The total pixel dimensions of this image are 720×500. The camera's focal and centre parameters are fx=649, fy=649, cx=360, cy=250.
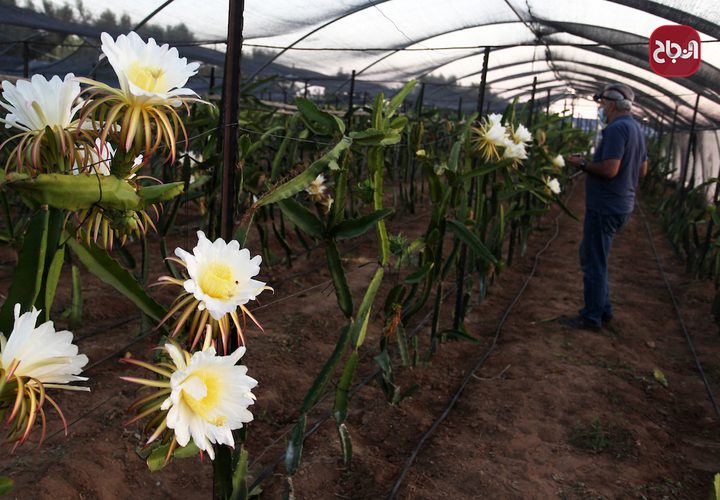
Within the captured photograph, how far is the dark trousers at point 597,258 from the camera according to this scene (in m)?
2.73

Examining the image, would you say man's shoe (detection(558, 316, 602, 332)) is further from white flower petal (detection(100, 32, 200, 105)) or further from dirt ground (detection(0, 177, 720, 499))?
white flower petal (detection(100, 32, 200, 105))

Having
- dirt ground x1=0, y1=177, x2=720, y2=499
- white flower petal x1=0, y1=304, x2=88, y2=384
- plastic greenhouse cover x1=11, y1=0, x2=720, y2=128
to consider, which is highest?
plastic greenhouse cover x1=11, y1=0, x2=720, y2=128

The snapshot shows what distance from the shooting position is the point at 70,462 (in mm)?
1504

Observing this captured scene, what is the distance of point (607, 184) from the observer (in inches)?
106

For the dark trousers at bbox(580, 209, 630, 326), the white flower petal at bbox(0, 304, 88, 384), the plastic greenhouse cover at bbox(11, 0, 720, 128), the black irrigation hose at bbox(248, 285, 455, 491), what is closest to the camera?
the white flower petal at bbox(0, 304, 88, 384)

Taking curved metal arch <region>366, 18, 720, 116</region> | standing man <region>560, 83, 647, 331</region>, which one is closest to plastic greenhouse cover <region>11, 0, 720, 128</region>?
curved metal arch <region>366, 18, 720, 116</region>

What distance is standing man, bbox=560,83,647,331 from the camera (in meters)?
2.62

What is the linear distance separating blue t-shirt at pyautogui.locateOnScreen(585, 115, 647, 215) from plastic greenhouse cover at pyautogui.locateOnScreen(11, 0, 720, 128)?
34 centimetres

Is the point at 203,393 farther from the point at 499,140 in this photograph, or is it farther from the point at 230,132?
the point at 499,140

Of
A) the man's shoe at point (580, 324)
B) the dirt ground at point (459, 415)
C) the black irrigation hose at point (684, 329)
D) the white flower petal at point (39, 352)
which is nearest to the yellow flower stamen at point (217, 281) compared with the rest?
the white flower petal at point (39, 352)

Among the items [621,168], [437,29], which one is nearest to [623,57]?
[437,29]

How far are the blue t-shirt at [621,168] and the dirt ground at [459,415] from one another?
0.56 m

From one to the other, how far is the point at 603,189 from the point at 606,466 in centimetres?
131

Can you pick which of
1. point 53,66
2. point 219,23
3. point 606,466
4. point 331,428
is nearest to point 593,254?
point 606,466
